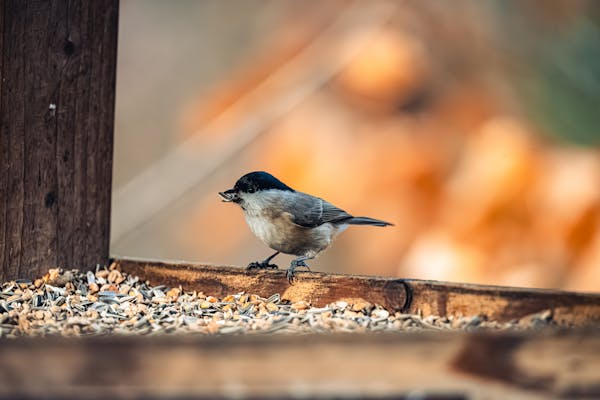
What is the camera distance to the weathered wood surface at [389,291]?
2408 millimetres

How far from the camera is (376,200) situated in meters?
6.14

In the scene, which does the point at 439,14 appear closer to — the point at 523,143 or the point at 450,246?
the point at 523,143

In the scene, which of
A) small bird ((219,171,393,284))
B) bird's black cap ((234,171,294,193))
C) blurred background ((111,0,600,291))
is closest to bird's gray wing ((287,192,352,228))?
small bird ((219,171,393,284))

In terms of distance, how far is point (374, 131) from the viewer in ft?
20.5

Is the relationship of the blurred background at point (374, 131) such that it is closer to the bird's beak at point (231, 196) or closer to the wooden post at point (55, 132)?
the bird's beak at point (231, 196)

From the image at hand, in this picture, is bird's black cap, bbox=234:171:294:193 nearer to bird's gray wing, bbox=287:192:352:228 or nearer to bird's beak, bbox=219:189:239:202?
bird's beak, bbox=219:189:239:202

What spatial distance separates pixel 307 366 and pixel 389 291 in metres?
1.22

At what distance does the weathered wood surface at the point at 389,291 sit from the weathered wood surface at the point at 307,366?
67 cm

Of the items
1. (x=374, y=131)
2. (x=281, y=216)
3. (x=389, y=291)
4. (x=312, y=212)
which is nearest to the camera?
(x=389, y=291)

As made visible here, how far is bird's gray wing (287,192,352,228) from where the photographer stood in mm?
3791

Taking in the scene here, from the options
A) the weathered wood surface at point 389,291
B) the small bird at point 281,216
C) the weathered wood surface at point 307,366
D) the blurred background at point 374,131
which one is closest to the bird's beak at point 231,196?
the small bird at point 281,216

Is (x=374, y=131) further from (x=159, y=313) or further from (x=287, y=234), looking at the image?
(x=159, y=313)

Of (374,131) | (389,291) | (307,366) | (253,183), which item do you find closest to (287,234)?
(253,183)

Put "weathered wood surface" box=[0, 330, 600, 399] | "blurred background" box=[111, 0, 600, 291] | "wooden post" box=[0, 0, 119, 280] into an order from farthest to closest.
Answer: "blurred background" box=[111, 0, 600, 291] < "wooden post" box=[0, 0, 119, 280] < "weathered wood surface" box=[0, 330, 600, 399]
